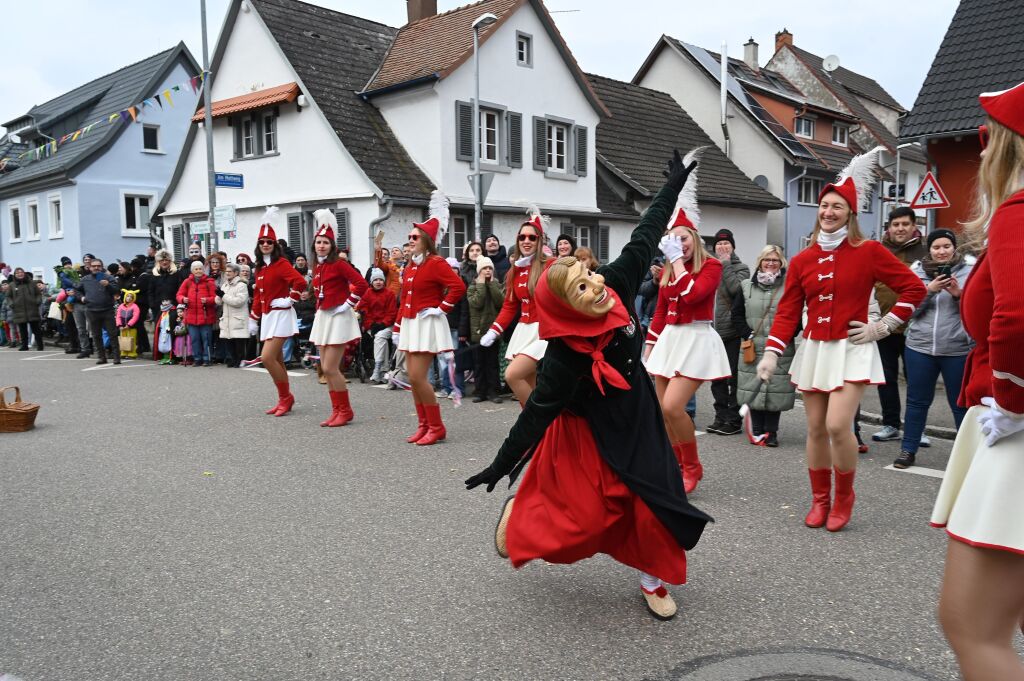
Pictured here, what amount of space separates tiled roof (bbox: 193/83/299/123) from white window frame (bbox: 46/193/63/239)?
12.4 meters

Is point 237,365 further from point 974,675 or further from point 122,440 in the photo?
point 974,675

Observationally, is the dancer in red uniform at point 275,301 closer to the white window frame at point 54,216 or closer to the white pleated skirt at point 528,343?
the white pleated skirt at point 528,343

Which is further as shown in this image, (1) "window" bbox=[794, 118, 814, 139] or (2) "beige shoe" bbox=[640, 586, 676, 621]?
(1) "window" bbox=[794, 118, 814, 139]

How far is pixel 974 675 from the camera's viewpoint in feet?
7.19

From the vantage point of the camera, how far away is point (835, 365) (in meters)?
5.16

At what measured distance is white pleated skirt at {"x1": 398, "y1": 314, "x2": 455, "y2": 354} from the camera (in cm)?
827

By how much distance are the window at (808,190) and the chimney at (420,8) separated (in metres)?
16.5

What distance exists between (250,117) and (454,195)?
7.03 metres

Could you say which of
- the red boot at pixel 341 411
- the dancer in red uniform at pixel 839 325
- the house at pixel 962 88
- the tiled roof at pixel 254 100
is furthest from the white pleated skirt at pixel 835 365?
the tiled roof at pixel 254 100

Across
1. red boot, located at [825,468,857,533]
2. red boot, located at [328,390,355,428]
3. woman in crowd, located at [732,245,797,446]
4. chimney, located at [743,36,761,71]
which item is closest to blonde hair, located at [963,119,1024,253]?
red boot, located at [825,468,857,533]

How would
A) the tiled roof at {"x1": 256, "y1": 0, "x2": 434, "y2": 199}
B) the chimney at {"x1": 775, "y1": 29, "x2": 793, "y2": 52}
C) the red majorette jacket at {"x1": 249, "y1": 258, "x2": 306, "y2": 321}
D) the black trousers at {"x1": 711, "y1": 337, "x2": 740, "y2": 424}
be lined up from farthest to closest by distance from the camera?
the chimney at {"x1": 775, "y1": 29, "x2": 793, "y2": 52} → the tiled roof at {"x1": 256, "y1": 0, "x2": 434, "y2": 199} → the red majorette jacket at {"x1": 249, "y1": 258, "x2": 306, "y2": 321} → the black trousers at {"x1": 711, "y1": 337, "x2": 740, "y2": 424}

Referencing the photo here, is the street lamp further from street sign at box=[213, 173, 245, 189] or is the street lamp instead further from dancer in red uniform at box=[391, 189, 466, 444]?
dancer in red uniform at box=[391, 189, 466, 444]

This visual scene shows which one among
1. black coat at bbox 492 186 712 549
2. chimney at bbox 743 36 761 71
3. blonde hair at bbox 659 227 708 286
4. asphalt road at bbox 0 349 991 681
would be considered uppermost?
chimney at bbox 743 36 761 71

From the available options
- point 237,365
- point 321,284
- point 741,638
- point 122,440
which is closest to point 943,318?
point 741,638
